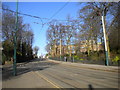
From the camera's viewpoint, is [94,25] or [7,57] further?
[7,57]

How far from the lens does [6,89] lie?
25.2 ft

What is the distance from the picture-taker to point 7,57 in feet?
140

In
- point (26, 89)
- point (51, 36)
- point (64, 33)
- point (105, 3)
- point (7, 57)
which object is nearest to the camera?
point (26, 89)

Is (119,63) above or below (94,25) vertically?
below

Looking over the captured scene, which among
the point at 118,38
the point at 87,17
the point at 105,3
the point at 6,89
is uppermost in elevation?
the point at 105,3

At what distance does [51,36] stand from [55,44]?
12.8ft

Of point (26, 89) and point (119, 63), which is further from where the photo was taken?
point (119, 63)

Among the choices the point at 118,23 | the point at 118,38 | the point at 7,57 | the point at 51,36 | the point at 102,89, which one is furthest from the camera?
the point at 51,36

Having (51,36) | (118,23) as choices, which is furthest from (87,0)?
(51,36)

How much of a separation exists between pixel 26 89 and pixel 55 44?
175ft

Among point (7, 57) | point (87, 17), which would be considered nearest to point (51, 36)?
point (7, 57)

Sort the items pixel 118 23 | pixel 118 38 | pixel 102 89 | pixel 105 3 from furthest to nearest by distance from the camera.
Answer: pixel 105 3, pixel 118 23, pixel 118 38, pixel 102 89

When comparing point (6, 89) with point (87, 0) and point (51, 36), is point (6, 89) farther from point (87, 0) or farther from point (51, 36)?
point (51, 36)

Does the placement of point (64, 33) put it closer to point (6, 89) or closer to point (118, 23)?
point (118, 23)
